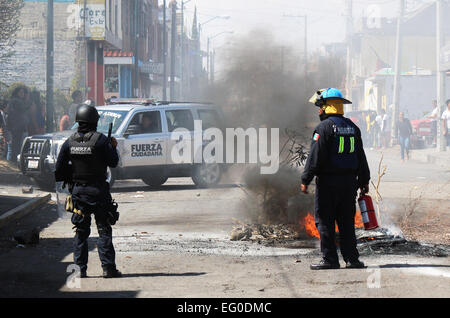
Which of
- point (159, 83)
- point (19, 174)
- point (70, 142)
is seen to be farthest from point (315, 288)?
point (159, 83)

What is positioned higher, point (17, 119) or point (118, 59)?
point (118, 59)

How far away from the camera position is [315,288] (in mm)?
6867

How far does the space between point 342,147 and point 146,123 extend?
1037 centimetres

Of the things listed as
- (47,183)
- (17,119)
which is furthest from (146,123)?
(17,119)

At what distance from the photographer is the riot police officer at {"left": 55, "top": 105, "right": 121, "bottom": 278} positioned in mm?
7613

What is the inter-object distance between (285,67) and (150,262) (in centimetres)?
641

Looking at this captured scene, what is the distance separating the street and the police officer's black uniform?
1.02 feet

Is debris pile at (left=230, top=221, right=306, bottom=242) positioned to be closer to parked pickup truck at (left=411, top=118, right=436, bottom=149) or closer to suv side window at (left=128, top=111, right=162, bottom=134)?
suv side window at (left=128, top=111, right=162, bottom=134)

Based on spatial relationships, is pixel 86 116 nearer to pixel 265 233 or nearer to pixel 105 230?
pixel 105 230

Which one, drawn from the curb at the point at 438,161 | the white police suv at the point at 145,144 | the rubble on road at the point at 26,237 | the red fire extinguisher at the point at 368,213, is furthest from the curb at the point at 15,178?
the curb at the point at 438,161

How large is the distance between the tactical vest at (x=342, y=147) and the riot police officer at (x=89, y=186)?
2172 mm

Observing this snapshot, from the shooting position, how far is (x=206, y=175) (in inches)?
722
